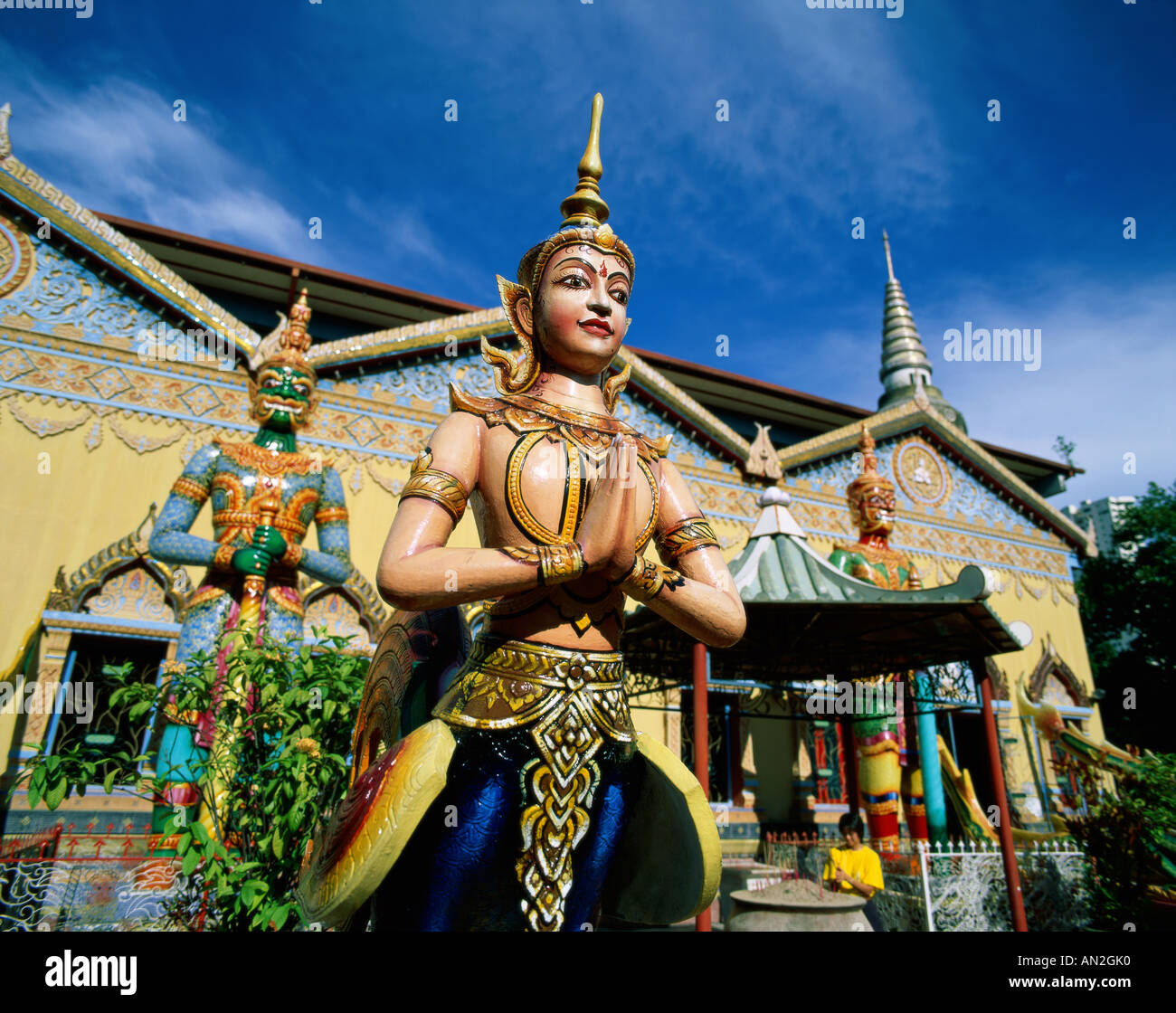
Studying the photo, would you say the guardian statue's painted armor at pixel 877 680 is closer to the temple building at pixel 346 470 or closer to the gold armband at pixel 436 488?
the temple building at pixel 346 470

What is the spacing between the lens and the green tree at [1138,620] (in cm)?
1981

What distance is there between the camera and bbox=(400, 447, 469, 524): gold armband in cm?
211

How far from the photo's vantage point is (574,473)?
2.21 metres

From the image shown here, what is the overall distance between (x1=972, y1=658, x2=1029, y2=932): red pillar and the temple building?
59 centimetres

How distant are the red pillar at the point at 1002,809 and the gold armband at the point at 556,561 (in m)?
5.41

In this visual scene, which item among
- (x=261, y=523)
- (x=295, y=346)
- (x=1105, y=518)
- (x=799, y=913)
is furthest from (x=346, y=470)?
(x=1105, y=518)

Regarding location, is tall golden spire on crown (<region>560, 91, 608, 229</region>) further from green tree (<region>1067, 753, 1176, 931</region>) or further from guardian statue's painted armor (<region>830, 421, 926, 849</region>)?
green tree (<region>1067, 753, 1176, 931</region>)

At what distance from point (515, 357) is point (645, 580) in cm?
102

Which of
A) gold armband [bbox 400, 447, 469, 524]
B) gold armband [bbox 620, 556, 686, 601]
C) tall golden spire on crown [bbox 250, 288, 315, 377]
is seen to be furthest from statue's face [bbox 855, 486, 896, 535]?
gold armband [bbox 400, 447, 469, 524]

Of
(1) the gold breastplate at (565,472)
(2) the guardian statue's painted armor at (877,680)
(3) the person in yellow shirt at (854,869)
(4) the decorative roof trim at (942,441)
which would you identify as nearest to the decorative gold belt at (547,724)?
(1) the gold breastplate at (565,472)

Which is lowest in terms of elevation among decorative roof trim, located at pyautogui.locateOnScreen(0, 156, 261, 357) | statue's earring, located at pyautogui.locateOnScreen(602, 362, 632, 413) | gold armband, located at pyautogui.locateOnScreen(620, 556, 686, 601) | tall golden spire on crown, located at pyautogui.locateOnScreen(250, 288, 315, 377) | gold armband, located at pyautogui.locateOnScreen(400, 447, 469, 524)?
gold armband, located at pyautogui.locateOnScreen(620, 556, 686, 601)

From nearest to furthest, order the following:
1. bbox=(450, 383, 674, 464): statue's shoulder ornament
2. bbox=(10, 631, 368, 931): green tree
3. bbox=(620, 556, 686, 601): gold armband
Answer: bbox=(620, 556, 686, 601): gold armband, bbox=(450, 383, 674, 464): statue's shoulder ornament, bbox=(10, 631, 368, 931): green tree
